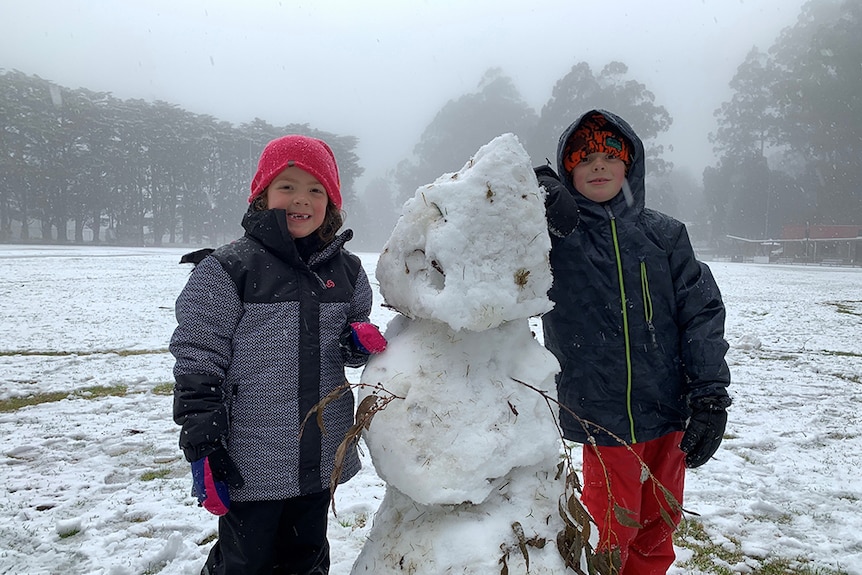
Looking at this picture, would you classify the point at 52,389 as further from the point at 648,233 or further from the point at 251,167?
the point at 251,167

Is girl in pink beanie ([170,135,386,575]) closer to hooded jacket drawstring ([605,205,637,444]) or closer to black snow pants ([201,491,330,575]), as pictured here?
black snow pants ([201,491,330,575])

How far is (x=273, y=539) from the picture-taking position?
180 cm

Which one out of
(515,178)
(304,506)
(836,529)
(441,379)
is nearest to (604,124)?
(515,178)

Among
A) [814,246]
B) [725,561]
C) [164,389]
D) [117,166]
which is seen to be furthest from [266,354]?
[117,166]

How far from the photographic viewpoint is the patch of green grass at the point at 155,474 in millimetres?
3468

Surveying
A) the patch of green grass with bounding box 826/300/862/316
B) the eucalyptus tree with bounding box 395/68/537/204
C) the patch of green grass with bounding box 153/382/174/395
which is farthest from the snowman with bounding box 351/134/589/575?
the eucalyptus tree with bounding box 395/68/537/204

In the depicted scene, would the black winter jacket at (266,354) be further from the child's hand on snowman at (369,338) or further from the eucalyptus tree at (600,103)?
the eucalyptus tree at (600,103)

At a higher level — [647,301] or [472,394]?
[647,301]

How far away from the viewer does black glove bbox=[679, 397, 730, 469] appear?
1.87 metres

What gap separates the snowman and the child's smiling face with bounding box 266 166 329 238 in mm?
458

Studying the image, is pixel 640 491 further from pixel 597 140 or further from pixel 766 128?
pixel 766 128

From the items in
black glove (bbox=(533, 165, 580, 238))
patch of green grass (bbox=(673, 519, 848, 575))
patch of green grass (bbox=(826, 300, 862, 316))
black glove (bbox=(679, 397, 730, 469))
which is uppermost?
black glove (bbox=(533, 165, 580, 238))

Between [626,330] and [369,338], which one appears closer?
[369,338]

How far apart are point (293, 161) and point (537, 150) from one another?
1872 inches
